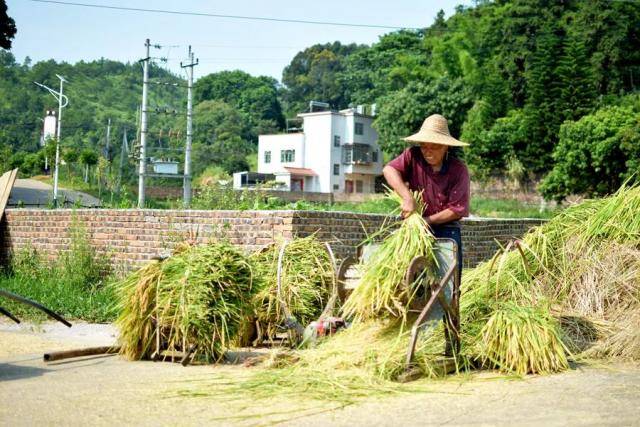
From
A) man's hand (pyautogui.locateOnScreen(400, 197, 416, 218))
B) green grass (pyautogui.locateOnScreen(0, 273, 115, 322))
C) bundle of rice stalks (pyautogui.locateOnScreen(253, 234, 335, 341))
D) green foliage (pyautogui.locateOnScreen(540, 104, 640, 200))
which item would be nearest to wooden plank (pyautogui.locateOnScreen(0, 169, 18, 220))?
green grass (pyautogui.locateOnScreen(0, 273, 115, 322))

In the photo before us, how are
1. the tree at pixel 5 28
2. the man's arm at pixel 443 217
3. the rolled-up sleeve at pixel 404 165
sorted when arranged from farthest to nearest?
the tree at pixel 5 28 → the rolled-up sleeve at pixel 404 165 → the man's arm at pixel 443 217

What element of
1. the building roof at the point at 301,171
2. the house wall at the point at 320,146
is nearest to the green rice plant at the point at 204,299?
the house wall at the point at 320,146

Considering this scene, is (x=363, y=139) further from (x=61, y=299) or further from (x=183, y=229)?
(x=61, y=299)

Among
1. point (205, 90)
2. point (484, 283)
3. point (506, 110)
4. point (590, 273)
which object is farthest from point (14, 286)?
point (205, 90)

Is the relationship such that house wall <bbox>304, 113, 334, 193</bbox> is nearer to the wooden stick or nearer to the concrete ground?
the wooden stick

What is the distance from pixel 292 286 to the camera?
7.90m

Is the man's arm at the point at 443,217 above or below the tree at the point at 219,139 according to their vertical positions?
below

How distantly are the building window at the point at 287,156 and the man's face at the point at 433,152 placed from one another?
74.2 metres

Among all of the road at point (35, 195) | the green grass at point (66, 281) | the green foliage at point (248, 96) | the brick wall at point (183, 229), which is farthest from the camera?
the green foliage at point (248, 96)

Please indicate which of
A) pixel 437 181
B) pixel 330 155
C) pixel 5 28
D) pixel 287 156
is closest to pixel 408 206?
pixel 437 181

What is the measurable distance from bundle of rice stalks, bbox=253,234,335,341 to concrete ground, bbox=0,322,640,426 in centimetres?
118

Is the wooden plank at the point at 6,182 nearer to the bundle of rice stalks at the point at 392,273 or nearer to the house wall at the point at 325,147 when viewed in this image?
the bundle of rice stalks at the point at 392,273

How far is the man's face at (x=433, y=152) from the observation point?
6785 mm

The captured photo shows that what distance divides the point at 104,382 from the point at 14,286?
6432 mm
